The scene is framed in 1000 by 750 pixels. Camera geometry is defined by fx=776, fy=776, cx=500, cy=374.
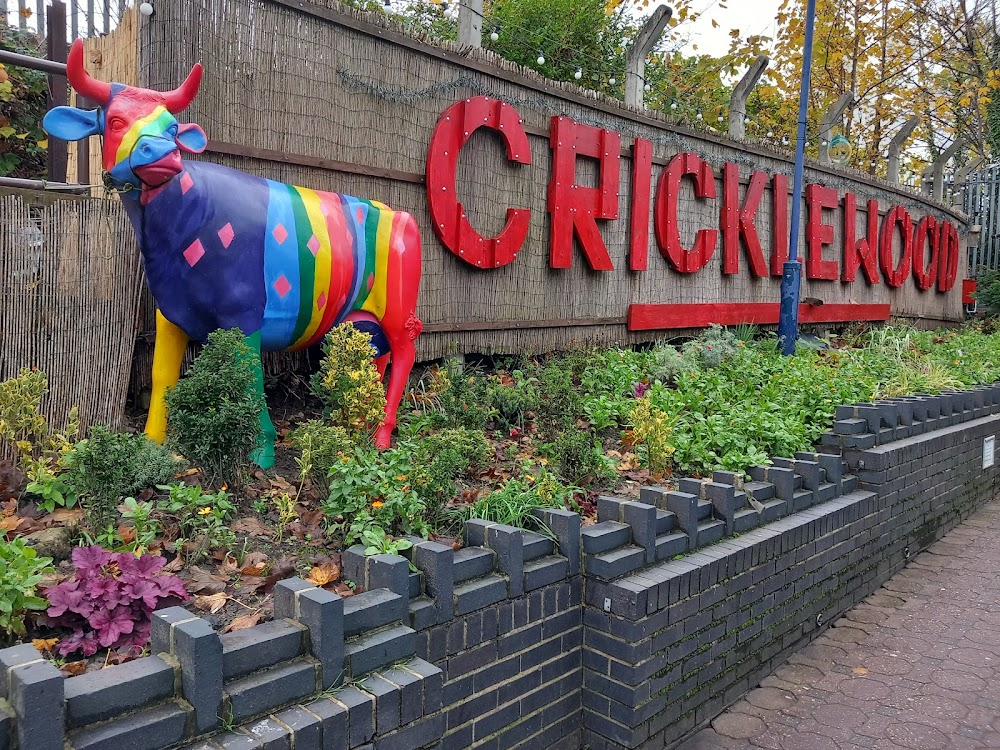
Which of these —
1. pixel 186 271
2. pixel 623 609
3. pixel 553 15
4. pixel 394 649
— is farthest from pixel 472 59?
pixel 553 15

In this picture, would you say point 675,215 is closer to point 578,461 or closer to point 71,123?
point 578,461

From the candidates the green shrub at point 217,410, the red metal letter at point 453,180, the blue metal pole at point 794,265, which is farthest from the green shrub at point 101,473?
the blue metal pole at point 794,265

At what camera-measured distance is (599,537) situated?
11.1 feet

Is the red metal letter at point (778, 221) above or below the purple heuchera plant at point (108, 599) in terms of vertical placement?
above

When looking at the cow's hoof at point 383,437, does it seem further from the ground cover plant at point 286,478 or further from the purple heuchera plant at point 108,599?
the purple heuchera plant at point 108,599

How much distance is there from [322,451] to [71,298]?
1.60 metres

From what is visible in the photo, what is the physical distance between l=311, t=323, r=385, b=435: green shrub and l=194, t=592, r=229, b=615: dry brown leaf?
1.35 metres

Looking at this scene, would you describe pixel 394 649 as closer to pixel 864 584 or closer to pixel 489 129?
pixel 864 584

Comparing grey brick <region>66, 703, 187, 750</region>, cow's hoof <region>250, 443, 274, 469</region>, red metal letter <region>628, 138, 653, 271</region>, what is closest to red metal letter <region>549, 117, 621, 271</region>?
red metal letter <region>628, 138, 653, 271</region>

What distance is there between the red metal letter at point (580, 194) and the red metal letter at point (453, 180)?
1.39ft

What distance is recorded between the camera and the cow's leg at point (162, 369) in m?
3.86

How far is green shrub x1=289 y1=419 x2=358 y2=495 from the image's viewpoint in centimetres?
356

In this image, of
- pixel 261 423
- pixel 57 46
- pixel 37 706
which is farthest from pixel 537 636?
pixel 57 46

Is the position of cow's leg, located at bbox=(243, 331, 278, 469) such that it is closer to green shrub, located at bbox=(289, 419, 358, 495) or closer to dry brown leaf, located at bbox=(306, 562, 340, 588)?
green shrub, located at bbox=(289, 419, 358, 495)
